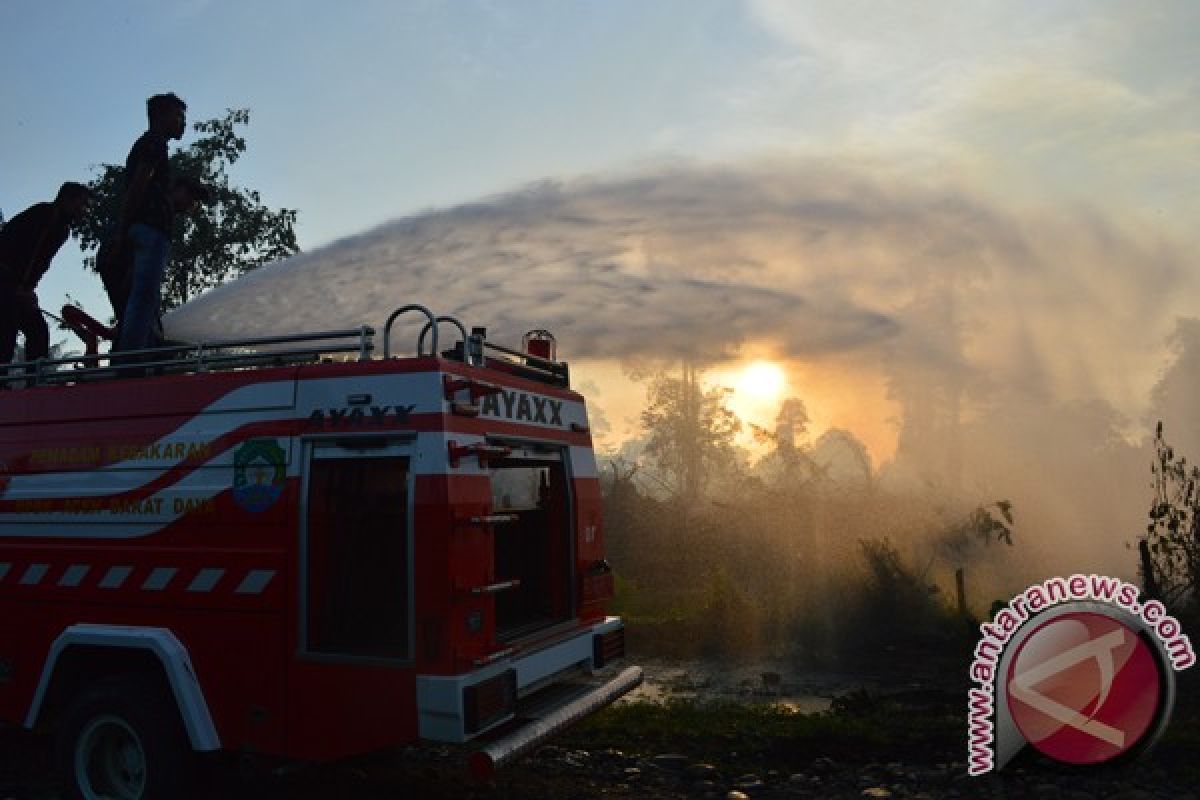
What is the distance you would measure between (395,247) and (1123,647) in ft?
26.5

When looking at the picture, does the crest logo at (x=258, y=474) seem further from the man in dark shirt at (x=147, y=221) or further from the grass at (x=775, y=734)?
the grass at (x=775, y=734)

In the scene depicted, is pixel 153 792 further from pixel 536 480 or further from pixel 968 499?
pixel 968 499

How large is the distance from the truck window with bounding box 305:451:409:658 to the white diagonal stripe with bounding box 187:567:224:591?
0.69 meters

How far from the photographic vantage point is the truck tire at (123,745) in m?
5.23

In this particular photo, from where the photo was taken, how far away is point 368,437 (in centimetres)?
504

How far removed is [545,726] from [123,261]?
5.84 metres

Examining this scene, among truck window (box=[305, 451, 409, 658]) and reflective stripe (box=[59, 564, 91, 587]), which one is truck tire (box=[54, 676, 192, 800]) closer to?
reflective stripe (box=[59, 564, 91, 587])

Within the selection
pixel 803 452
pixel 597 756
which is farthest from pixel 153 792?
pixel 803 452

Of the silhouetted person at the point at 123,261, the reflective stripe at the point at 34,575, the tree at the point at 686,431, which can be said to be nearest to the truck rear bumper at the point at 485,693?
the reflective stripe at the point at 34,575

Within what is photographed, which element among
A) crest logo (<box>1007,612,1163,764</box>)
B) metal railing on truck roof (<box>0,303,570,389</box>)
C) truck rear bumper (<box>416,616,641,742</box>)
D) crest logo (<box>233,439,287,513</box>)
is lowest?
crest logo (<box>1007,612,1163,764</box>)

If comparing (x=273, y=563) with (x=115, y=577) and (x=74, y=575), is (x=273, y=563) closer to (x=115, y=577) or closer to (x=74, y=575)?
(x=115, y=577)

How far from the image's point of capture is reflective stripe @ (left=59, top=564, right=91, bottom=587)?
18.8ft

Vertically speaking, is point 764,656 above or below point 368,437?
below

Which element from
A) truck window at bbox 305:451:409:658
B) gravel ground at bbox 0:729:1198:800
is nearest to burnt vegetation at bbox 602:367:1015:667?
gravel ground at bbox 0:729:1198:800
